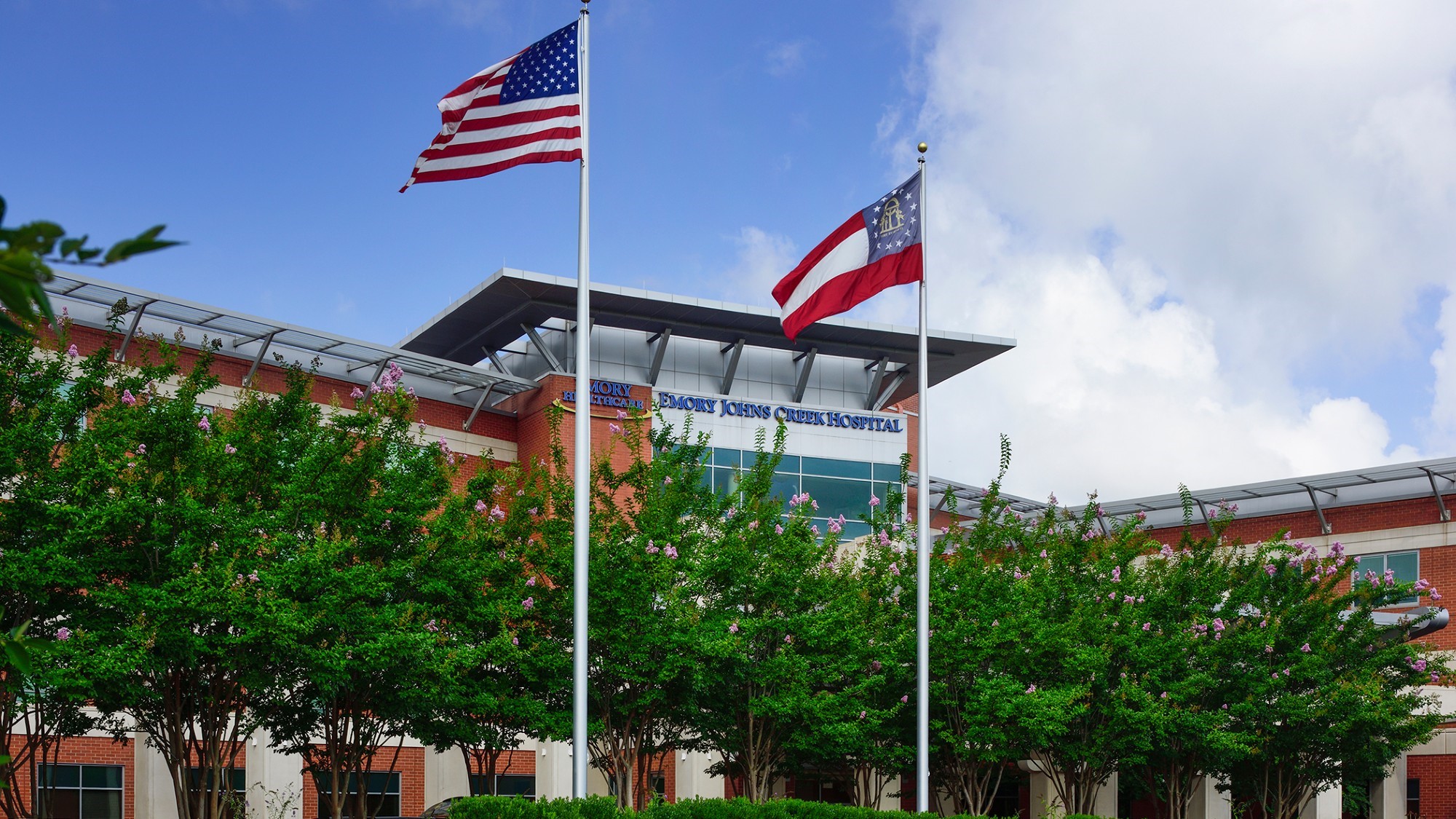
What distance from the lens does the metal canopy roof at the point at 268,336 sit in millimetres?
35312

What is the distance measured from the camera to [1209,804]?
3562 centimetres

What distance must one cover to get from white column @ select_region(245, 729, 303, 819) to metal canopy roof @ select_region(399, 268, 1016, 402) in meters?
16.7

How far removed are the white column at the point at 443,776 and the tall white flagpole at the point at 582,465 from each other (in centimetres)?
2106

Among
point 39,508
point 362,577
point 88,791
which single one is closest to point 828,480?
point 88,791

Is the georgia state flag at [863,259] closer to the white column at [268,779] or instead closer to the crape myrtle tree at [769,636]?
the crape myrtle tree at [769,636]

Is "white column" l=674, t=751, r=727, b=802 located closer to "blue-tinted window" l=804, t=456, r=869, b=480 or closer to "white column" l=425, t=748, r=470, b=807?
"white column" l=425, t=748, r=470, b=807

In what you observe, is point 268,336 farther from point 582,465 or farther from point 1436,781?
point 1436,781

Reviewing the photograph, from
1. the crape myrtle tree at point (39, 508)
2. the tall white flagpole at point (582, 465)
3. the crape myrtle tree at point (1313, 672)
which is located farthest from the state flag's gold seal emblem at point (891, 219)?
the crape myrtle tree at point (1313, 672)

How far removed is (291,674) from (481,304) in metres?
26.6

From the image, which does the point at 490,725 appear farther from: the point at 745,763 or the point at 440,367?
the point at 440,367

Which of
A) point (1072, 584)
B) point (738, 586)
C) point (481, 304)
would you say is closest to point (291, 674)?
point (738, 586)

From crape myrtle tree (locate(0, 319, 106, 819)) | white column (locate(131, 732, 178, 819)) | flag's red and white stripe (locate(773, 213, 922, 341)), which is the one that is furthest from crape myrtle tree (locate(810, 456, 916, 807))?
white column (locate(131, 732, 178, 819))

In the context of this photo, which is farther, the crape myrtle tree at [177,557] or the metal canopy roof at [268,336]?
the metal canopy roof at [268,336]

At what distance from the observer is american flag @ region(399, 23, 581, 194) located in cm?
1772
